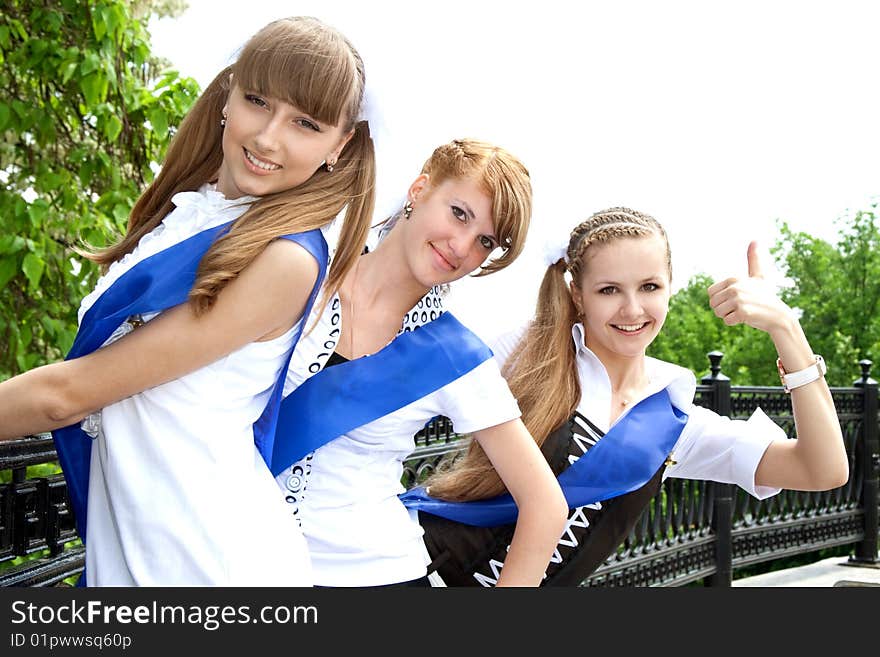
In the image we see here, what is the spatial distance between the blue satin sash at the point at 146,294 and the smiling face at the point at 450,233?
0.93ft

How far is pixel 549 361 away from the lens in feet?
7.64

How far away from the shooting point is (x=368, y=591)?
1.66 meters

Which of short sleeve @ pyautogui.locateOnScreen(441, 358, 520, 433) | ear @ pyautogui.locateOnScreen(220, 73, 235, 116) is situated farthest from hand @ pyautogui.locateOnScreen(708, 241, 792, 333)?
ear @ pyautogui.locateOnScreen(220, 73, 235, 116)

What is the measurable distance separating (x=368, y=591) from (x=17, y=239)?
285cm

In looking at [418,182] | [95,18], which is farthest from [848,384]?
[418,182]

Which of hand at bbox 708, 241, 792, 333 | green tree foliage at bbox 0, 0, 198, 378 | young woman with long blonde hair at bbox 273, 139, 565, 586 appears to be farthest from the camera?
green tree foliage at bbox 0, 0, 198, 378

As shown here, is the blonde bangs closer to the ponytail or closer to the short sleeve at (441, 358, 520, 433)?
the short sleeve at (441, 358, 520, 433)

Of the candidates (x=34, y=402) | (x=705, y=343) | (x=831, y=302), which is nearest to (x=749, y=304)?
(x=34, y=402)

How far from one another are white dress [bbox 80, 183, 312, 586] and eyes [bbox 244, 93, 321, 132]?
0.73 ft

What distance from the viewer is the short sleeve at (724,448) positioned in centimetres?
248

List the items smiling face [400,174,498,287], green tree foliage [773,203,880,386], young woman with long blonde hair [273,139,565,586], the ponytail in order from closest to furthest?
young woman with long blonde hair [273,139,565,586] < smiling face [400,174,498,287] < the ponytail < green tree foliage [773,203,880,386]

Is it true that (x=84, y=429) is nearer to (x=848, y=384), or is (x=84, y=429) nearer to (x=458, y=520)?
(x=458, y=520)

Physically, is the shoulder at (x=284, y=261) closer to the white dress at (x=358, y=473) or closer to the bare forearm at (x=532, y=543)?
the white dress at (x=358, y=473)

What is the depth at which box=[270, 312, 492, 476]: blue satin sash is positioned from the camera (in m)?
1.74
